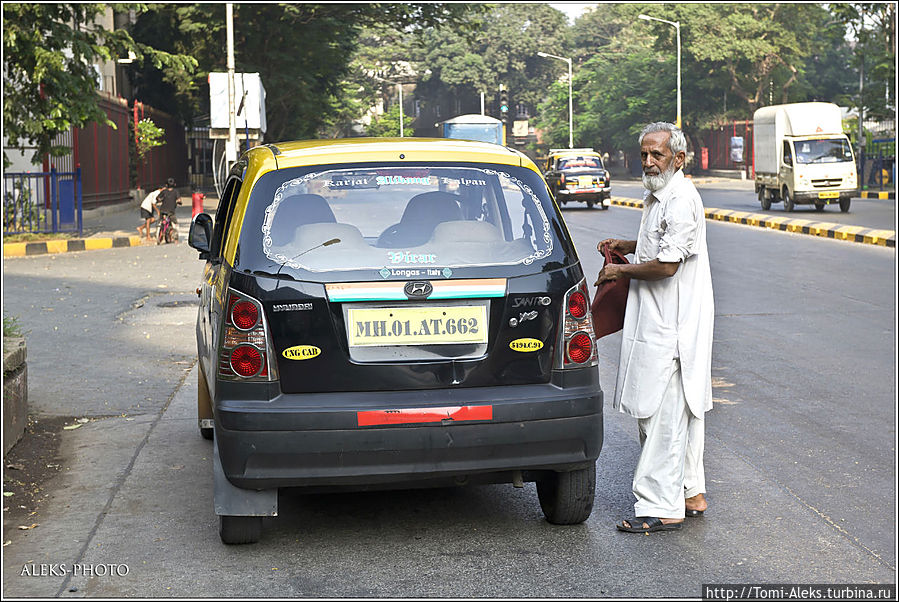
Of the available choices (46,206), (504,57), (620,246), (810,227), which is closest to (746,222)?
(810,227)

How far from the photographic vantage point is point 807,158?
2986 cm

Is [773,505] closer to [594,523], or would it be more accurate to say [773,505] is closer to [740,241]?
[594,523]

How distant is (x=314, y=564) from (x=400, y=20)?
33.8 meters

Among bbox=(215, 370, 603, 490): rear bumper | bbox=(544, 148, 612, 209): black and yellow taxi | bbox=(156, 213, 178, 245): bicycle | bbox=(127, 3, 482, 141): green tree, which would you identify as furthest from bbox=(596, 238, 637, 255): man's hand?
bbox=(127, 3, 482, 141): green tree

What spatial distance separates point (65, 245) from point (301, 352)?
723 inches

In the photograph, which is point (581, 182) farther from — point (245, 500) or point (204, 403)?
point (245, 500)

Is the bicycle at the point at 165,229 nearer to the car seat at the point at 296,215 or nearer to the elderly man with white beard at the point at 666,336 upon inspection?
the car seat at the point at 296,215

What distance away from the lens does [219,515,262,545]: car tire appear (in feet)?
15.5

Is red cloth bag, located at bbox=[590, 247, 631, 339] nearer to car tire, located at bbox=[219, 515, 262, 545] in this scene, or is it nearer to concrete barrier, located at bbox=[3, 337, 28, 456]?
car tire, located at bbox=[219, 515, 262, 545]

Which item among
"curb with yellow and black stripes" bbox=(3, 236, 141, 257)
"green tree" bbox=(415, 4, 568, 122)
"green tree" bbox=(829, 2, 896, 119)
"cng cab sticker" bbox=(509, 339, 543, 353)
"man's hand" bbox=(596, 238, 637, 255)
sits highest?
"green tree" bbox=(415, 4, 568, 122)

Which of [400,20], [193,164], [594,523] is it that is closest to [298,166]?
[594,523]

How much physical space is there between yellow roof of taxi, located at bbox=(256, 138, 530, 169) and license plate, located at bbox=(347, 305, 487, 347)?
70cm

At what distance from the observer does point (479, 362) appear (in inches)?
180

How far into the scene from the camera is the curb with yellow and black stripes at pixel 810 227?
21.5 meters
